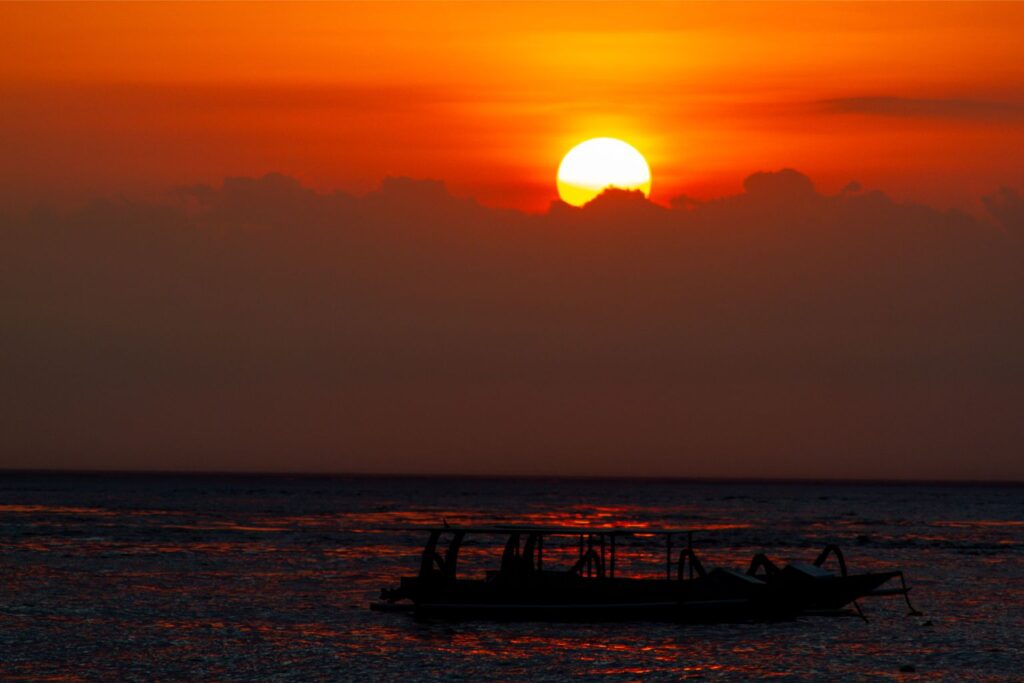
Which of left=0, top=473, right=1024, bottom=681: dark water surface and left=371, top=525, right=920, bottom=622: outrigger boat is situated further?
left=371, top=525, right=920, bottom=622: outrigger boat

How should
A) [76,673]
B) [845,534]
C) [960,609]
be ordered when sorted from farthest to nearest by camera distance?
[845,534] < [960,609] < [76,673]

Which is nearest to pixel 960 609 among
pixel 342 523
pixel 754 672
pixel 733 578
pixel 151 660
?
pixel 733 578

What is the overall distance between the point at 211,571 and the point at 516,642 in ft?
90.9

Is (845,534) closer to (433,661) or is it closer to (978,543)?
(978,543)

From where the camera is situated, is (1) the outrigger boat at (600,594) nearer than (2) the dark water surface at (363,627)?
No

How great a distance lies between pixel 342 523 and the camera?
120 meters

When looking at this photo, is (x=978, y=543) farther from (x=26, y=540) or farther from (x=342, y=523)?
(x=26, y=540)

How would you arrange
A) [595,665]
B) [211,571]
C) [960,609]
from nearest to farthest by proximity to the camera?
[595,665], [960,609], [211,571]

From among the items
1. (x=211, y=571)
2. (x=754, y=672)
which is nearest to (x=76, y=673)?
(x=754, y=672)

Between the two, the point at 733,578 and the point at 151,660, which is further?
the point at 733,578

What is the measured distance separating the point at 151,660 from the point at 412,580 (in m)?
11.3

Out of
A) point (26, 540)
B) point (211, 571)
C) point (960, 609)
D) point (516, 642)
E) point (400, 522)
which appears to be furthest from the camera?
point (400, 522)

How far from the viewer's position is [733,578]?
158 feet

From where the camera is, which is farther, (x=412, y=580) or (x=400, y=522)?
(x=400, y=522)
